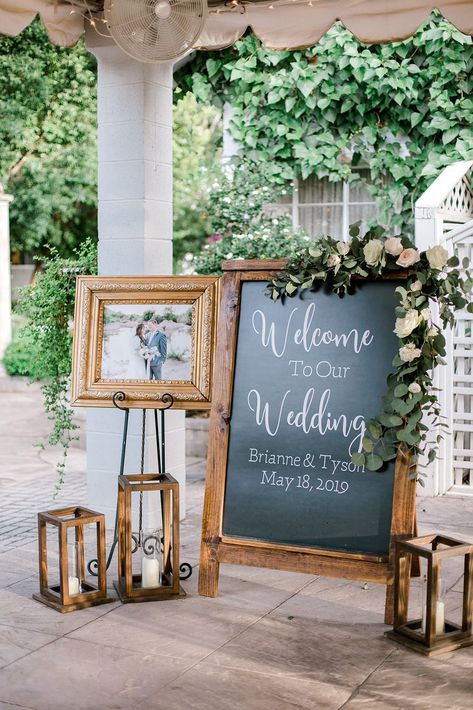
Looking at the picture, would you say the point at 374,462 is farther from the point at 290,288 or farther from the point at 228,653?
the point at 228,653

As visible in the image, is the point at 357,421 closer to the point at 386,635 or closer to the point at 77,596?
the point at 386,635

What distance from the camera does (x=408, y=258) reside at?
3.89m

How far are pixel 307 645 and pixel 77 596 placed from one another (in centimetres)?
109

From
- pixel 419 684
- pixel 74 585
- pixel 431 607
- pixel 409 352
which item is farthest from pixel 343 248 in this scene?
pixel 74 585

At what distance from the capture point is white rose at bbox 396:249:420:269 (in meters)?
3.88

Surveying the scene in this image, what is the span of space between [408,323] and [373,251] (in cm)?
35

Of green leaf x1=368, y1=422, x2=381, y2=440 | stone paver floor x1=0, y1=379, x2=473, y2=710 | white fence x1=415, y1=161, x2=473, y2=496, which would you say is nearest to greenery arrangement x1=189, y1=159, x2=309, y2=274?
white fence x1=415, y1=161, x2=473, y2=496

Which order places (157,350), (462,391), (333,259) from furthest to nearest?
(462,391) → (157,350) → (333,259)

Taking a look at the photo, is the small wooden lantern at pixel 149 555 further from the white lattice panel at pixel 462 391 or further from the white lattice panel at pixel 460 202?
the white lattice panel at pixel 460 202

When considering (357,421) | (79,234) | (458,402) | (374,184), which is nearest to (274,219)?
(374,184)

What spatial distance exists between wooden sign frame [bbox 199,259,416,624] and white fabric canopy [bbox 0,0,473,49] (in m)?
1.70

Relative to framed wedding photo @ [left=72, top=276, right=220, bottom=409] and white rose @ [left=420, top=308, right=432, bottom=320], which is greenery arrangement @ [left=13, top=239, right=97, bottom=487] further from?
white rose @ [left=420, top=308, right=432, bottom=320]

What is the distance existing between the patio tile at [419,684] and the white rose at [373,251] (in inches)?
62.5

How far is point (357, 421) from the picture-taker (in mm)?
4074
